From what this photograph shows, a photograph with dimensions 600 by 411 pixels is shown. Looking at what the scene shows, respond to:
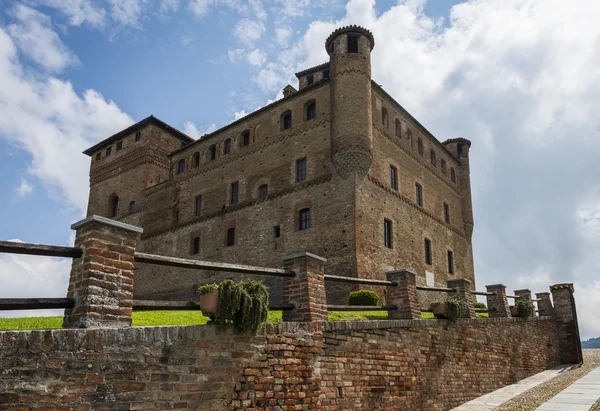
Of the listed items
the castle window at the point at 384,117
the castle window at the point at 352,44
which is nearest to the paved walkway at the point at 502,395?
the castle window at the point at 384,117

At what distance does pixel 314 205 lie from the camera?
73.3ft

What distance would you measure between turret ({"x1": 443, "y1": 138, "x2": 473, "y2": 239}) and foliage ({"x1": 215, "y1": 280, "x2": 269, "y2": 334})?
27.0m

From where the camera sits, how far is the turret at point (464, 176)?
102ft

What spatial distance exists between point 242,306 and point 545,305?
17710 millimetres

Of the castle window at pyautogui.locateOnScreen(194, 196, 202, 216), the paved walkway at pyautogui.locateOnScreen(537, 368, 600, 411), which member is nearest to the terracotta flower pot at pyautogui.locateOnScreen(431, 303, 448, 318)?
the paved walkway at pyautogui.locateOnScreen(537, 368, 600, 411)

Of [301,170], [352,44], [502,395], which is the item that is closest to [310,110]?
[301,170]

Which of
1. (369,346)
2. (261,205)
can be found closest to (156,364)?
(369,346)

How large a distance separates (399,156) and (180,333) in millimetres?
21043

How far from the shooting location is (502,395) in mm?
11680

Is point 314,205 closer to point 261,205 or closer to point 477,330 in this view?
point 261,205

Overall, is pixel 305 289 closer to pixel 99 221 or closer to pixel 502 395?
pixel 99 221

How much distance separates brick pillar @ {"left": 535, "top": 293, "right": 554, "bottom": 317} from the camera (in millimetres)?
19766

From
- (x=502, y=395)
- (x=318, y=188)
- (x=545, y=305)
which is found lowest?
(x=502, y=395)

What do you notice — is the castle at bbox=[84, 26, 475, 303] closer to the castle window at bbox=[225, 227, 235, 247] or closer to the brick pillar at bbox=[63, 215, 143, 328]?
the castle window at bbox=[225, 227, 235, 247]
